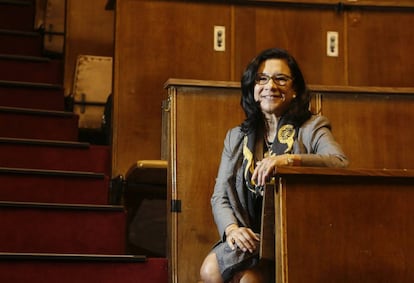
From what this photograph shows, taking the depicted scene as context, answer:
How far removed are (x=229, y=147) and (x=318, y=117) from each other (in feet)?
0.82

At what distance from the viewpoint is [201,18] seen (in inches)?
125

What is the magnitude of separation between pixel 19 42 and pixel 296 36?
3.80ft

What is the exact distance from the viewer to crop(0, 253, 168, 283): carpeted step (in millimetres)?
2264

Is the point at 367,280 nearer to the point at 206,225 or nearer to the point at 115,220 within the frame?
the point at 206,225

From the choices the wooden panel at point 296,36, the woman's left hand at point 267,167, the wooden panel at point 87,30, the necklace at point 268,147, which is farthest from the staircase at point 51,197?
the wooden panel at point 296,36

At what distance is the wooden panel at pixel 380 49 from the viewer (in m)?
3.25

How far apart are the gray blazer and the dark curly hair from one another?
3 cm

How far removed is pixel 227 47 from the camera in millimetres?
3197

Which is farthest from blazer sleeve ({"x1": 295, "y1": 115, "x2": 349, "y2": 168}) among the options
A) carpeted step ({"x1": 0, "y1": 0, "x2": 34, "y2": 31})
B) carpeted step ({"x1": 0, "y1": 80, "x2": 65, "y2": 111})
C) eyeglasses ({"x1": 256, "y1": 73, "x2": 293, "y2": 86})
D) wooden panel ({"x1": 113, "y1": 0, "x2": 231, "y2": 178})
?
carpeted step ({"x1": 0, "y1": 0, "x2": 34, "y2": 31})

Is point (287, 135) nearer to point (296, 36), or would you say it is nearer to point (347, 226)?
point (347, 226)

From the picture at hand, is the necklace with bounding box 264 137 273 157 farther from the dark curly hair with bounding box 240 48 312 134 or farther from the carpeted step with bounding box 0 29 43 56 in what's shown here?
the carpeted step with bounding box 0 29 43 56

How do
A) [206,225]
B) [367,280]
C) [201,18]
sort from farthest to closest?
[201,18] → [206,225] → [367,280]

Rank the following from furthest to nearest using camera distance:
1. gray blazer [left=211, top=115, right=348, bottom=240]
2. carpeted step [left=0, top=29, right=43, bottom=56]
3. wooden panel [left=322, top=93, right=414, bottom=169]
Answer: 1. carpeted step [left=0, top=29, right=43, bottom=56]
2. wooden panel [left=322, top=93, right=414, bottom=169]
3. gray blazer [left=211, top=115, right=348, bottom=240]

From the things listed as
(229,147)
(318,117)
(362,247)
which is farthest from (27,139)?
(362,247)
